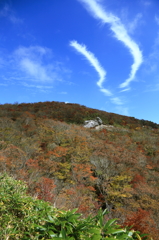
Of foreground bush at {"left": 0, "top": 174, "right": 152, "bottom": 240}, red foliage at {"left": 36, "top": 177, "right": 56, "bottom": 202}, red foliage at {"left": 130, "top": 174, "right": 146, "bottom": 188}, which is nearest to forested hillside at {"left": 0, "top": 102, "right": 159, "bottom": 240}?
red foliage at {"left": 130, "top": 174, "right": 146, "bottom": 188}

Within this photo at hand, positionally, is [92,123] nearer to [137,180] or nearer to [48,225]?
[137,180]

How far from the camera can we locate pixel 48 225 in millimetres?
1418

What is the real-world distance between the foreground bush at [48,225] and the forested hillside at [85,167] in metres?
6.73

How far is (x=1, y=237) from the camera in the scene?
1.38m

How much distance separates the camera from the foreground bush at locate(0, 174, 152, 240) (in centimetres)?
130

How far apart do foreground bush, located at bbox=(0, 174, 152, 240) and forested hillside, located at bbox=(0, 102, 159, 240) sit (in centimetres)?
673

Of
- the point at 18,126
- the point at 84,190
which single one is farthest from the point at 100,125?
the point at 84,190

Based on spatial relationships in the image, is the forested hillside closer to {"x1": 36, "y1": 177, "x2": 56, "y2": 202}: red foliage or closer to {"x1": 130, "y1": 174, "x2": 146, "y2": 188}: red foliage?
{"x1": 130, "y1": 174, "x2": 146, "y2": 188}: red foliage

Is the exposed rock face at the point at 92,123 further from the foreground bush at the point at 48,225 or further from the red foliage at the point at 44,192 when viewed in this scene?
the foreground bush at the point at 48,225

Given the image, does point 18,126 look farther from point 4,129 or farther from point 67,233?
point 67,233

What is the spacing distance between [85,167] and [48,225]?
13113 mm

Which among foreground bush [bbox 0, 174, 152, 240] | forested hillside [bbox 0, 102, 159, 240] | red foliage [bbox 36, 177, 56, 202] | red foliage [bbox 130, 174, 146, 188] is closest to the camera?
foreground bush [bbox 0, 174, 152, 240]

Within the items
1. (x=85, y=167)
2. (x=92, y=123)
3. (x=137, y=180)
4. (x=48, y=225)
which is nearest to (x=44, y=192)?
(x=48, y=225)

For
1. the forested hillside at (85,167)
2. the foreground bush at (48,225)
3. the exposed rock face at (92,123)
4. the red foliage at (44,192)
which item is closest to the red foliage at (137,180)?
the forested hillside at (85,167)
